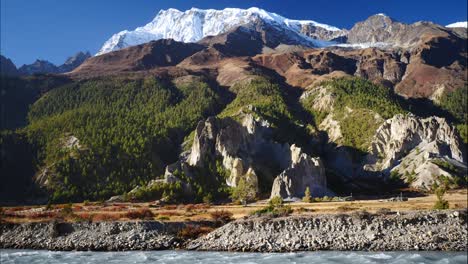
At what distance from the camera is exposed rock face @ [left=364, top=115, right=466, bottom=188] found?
148 metres

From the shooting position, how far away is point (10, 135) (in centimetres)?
15775

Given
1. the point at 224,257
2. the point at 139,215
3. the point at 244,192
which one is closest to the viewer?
the point at 224,257

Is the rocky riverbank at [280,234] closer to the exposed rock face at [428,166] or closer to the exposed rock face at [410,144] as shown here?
the exposed rock face at [428,166]

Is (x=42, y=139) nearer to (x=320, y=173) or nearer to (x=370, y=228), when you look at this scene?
(x=320, y=173)

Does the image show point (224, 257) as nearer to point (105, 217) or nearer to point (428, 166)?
point (105, 217)

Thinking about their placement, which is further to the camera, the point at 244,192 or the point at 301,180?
the point at 301,180

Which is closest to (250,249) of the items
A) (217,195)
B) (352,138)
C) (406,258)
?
(406,258)

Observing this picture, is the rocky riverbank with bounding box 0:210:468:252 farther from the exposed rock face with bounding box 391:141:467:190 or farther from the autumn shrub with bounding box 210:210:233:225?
the exposed rock face with bounding box 391:141:467:190

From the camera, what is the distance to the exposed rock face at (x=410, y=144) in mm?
148000

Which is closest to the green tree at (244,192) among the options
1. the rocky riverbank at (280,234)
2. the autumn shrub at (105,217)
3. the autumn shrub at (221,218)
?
the autumn shrub at (221,218)

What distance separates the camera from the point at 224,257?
1869 inches

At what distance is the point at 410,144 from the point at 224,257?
5171 inches

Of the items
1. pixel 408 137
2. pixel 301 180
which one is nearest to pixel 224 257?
pixel 301 180

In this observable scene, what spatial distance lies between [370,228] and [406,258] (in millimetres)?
9241
